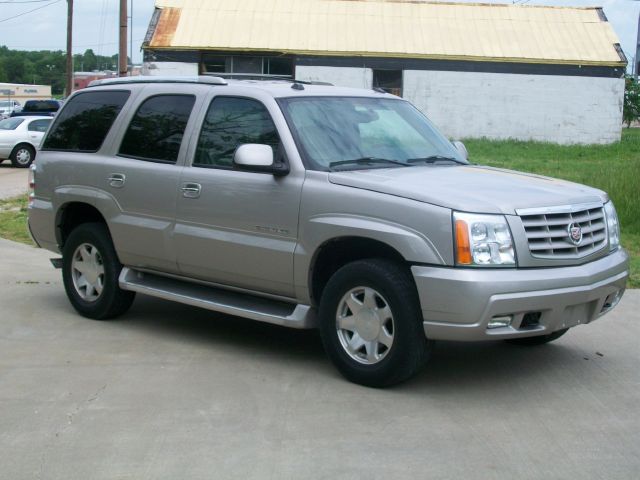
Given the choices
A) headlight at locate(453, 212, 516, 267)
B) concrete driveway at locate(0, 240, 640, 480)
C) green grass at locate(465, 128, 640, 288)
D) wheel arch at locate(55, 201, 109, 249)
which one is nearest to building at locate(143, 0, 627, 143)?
green grass at locate(465, 128, 640, 288)

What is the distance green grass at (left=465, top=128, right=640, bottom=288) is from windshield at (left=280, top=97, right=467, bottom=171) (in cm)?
348

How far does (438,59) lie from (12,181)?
16.7 m

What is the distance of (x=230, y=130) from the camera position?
7.02 metres

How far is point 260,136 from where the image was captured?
6.76 m

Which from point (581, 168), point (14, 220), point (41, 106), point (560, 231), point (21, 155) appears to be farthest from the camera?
point (41, 106)

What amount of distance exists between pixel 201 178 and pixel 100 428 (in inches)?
88.6

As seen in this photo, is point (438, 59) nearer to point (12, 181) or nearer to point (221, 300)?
point (12, 181)

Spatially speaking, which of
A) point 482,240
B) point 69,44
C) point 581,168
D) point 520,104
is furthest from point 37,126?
point 482,240

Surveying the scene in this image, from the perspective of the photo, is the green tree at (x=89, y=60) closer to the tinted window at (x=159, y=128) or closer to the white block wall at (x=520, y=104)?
the white block wall at (x=520, y=104)

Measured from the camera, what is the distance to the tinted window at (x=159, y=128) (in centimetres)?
736

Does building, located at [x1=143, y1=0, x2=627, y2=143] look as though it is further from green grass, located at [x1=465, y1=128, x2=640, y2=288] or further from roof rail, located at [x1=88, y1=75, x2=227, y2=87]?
roof rail, located at [x1=88, y1=75, x2=227, y2=87]

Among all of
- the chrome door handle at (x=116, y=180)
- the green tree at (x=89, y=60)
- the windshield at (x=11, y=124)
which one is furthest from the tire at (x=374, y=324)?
the green tree at (x=89, y=60)

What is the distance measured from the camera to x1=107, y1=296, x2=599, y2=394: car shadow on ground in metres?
6.37

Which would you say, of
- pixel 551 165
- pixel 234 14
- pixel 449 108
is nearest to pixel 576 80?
pixel 449 108
